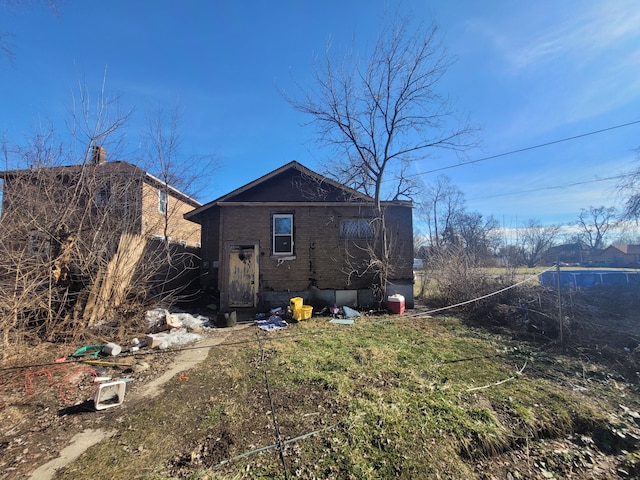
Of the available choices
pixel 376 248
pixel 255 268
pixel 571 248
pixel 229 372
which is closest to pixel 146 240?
pixel 255 268

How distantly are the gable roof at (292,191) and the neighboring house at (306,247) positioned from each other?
42mm

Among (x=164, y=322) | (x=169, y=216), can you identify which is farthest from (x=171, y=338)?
(x=169, y=216)

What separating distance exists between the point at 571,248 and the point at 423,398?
242ft

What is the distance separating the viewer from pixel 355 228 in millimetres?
11492

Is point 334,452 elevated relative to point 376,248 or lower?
lower

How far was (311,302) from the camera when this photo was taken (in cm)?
1096

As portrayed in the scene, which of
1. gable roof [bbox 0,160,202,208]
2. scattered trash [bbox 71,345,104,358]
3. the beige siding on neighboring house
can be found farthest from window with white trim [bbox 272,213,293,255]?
scattered trash [bbox 71,345,104,358]

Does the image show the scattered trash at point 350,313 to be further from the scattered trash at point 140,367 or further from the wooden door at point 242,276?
the scattered trash at point 140,367

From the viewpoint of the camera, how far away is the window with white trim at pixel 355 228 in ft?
37.5

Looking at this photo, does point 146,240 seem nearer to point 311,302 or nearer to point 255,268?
point 255,268

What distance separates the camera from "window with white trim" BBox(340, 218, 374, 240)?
11.4 metres

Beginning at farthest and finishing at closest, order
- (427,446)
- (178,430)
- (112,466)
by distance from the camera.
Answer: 1. (178,430)
2. (427,446)
3. (112,466)

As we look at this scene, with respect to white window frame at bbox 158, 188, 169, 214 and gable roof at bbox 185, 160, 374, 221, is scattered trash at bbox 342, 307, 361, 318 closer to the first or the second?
gable roof at bbox 185, 160, 374, 221

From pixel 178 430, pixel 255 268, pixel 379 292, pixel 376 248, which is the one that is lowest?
pixel 178 430
